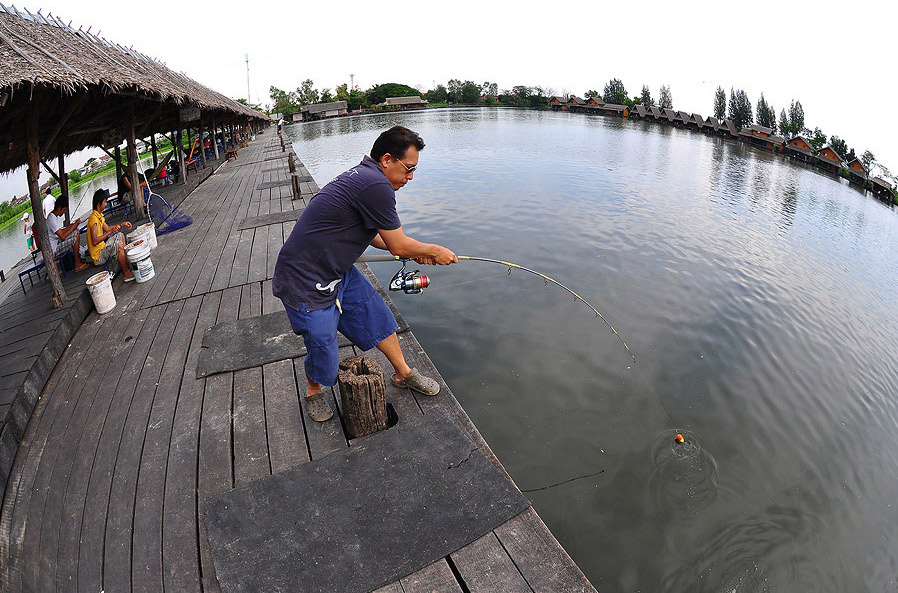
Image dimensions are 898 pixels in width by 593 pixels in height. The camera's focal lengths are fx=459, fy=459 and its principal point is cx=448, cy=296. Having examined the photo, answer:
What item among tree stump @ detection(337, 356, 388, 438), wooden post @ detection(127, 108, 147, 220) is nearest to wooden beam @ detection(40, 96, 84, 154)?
wooden post @ detection(127, 108, 147, 220)

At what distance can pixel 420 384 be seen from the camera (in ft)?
11.0

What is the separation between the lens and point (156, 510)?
2584 millimetres

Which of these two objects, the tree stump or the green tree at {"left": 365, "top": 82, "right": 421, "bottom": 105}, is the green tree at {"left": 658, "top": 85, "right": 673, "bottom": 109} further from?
the tree stump

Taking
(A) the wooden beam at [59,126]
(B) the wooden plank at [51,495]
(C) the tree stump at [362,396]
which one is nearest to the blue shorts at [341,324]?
(C) the tree stump at [362,396]

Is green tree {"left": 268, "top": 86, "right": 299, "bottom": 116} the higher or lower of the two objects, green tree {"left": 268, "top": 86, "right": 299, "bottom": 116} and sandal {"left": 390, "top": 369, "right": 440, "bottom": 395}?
the higher

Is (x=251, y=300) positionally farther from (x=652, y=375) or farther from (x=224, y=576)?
(x=652, y=375)

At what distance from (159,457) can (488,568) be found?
7.22ft

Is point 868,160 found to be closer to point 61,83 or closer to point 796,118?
point 796,118

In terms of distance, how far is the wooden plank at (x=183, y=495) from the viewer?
225cm

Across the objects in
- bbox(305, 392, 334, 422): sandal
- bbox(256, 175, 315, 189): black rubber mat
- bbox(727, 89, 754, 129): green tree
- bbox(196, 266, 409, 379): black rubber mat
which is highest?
bbox(727, 89, 754, 129): green tree

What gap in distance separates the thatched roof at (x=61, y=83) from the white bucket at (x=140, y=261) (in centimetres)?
134

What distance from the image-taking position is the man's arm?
279cm

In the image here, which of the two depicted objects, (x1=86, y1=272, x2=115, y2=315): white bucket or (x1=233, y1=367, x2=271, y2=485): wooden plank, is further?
(x1=86, y1=272, x2=115, y2=315): white bucket

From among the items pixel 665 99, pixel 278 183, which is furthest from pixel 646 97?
pixel 278 183
